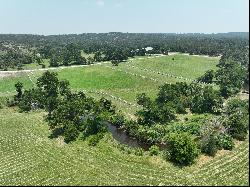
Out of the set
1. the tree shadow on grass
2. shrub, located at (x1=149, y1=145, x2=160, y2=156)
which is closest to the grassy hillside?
shrub, located at (x1=149, y1=145, x2=160, y2=156)

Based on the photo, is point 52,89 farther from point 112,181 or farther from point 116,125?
point 112,181

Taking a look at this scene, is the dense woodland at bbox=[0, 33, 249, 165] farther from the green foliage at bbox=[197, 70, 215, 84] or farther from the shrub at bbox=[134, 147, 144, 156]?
the green foliage at bbox=[197, 70, 215, 84]

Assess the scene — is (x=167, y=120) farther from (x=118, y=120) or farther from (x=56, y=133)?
(x=56, y=133)

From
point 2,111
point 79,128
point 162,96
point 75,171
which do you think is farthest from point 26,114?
Answer: point 75,171

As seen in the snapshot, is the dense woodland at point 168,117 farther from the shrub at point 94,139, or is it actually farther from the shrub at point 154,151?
the shrub at point 154,151

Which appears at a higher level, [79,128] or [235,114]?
[235,114]

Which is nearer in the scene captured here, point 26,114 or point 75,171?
point 75,171

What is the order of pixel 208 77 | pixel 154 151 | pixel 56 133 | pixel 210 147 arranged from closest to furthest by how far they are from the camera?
1. pixel 210 147
2. pixel 154 151
3. pixel 56 133
4. pixel 208 77

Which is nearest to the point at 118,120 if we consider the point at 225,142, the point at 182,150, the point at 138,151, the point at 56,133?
the point at 56,133
